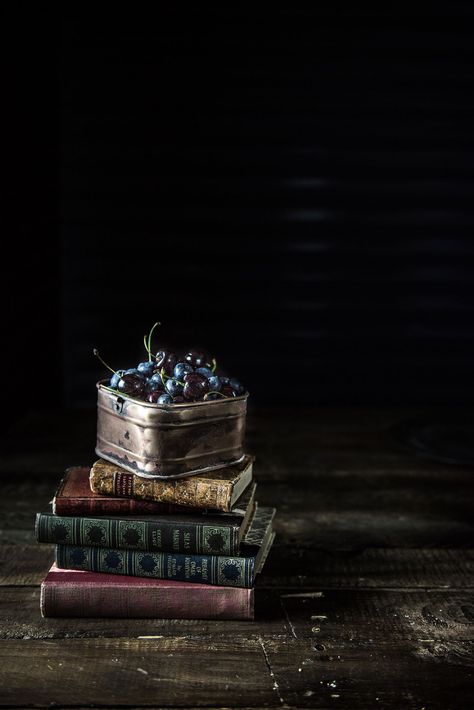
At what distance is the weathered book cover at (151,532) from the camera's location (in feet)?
5.49

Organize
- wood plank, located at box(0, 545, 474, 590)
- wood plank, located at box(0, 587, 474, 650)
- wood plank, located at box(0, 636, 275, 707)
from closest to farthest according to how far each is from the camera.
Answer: wood plank, located at box(0, 636, 275, 707), wood plank, located at box(0, 587, 474, 650), wood plank, located at box(0, 545, 474, 590)

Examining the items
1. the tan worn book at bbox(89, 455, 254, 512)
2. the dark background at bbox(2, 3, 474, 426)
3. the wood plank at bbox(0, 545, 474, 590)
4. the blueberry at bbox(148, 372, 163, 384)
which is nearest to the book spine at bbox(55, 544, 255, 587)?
the tan worn book at bbox(89, 455, 254, 512)

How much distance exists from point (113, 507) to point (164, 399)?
9.9 inches

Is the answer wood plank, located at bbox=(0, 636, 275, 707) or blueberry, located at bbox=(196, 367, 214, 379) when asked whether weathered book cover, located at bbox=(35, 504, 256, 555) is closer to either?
wood plank, located at bbox=(0, 636, 275, 707)

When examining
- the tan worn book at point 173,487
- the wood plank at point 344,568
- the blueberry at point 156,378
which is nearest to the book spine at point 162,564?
the tan worn book at point 173,487

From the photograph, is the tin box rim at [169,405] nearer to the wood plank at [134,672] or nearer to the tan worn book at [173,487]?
the tan worn book at [173,487]

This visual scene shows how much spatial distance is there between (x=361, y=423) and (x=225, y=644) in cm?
246

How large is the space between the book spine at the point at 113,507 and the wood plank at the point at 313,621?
0.22m

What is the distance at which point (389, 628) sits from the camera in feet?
5.54

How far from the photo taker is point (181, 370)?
1758mm

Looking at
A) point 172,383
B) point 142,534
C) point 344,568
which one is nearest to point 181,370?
point 172,383

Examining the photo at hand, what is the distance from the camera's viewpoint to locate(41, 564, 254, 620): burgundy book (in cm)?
169

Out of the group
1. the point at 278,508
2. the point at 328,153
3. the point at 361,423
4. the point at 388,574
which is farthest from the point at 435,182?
the point at 388,574

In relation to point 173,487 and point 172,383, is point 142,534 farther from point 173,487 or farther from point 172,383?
point 172,383
